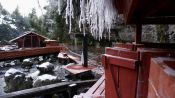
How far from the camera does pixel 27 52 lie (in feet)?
71.8

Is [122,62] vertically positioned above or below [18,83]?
above

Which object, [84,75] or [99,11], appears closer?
[99,11]

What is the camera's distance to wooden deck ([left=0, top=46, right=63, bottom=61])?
790 inches

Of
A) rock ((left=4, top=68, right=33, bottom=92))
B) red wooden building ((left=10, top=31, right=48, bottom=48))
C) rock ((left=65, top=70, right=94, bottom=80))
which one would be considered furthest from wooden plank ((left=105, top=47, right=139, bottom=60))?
red wooden building ((left=10, top=31, right=48, bottom=48))

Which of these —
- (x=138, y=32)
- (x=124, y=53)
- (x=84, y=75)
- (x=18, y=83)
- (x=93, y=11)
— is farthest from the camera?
(x=18, y=83)

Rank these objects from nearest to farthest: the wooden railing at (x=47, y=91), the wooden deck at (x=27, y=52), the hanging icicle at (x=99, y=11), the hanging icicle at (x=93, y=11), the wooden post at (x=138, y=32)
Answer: the hanging icicle at (x=93, y=11) → the hanging icicle at (x=99, y=11) → the wooden post at (x=138, y=32) → the wooden railing at (x=47, y=91) → the wooden deck at (x=27, y=52)

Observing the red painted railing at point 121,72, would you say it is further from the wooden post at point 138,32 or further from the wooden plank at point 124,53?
the wooden post at point 138,32

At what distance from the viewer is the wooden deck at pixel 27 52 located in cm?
2006

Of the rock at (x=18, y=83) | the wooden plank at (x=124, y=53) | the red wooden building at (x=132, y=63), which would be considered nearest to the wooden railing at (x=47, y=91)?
the red wooden building at (x=132, y=63)

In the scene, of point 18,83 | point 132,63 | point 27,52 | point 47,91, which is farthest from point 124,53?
point 27,52

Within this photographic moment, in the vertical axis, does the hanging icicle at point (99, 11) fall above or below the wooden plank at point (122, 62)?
above

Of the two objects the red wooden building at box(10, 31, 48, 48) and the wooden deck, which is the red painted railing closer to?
the wooden deck

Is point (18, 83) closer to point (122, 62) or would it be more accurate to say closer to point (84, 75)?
point (84, 75)

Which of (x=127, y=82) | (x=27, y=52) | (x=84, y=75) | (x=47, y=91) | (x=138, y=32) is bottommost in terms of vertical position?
(x=84, y=75)
